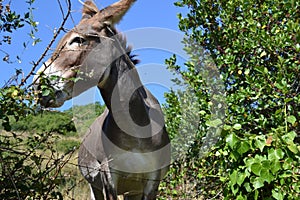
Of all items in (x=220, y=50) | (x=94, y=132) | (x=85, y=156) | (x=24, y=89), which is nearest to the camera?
(x=24, y=89)

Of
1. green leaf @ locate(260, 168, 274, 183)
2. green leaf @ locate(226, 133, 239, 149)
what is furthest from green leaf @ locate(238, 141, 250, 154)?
green leaf @ locate(260, 168, 274, 183)

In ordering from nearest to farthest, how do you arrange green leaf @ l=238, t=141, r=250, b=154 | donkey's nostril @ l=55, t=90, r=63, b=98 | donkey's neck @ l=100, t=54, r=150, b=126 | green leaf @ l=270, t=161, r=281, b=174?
green leaf @ l=270, t=161, r=281, b=174 < green leaf @ l=238, t=141, r=250, b=154 < donkey's nostril @ l=55, t=90, r=63, b=98 < donkey's neck @ l=100, t=54, r=150, b=126

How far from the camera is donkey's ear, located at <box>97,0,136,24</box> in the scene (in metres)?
3.08

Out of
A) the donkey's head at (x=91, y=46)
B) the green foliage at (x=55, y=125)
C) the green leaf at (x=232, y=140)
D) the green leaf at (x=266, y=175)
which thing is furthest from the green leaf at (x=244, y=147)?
the donkey's head at (x=91, y=46)

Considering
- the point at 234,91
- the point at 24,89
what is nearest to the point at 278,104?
the point at 234,91

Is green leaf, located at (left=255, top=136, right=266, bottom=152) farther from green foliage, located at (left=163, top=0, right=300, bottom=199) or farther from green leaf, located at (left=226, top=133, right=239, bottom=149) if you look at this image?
green foliage, located at (left=163, top=0, right=300, bottom=199)

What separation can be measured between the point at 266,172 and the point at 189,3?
2.91 m

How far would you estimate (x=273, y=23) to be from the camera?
13.7 ft

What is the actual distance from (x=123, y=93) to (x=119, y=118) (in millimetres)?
208

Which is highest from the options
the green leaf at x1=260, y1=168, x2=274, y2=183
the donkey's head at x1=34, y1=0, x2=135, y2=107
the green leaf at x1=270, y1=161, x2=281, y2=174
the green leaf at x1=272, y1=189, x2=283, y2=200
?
the donkey's head at x1=34, y1=0, x2=135, y2=107

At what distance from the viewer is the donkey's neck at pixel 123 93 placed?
3299 mm

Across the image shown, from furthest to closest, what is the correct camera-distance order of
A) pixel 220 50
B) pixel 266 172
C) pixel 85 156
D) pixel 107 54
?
pixel 220 50, pixel 85 156, pixel 107 54, pixel 266 172

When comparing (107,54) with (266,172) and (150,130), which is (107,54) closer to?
(150,130)

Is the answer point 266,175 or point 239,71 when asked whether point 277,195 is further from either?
point 239,71
